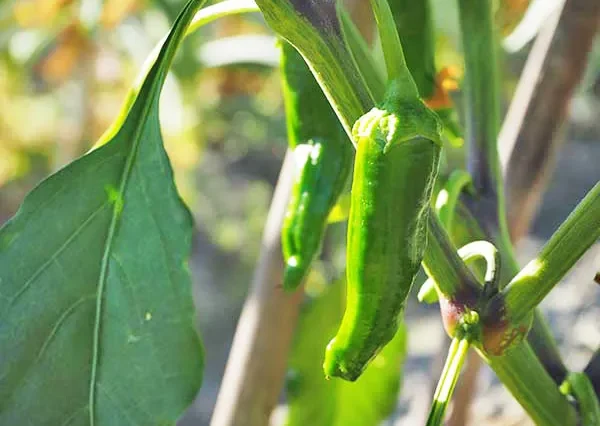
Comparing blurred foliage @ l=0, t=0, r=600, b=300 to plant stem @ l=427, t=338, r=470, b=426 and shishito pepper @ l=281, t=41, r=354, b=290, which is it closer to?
shishito pepper @ l=281, t=41, r=354, b=290

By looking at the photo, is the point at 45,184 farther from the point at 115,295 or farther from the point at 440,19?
the point at 440,19

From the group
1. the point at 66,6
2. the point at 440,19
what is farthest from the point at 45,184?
the point at 66,6

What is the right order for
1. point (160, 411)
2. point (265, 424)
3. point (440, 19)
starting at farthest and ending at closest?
point (440, 19)
point (265, 424)
point (160, 411)

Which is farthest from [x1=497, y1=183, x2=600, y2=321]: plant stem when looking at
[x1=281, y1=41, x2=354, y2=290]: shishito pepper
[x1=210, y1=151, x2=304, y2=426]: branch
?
[x1=210, y1=151, x2=304, y2=426]: branch

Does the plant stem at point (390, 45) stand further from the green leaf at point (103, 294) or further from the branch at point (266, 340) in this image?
the branch at point (266, 340)

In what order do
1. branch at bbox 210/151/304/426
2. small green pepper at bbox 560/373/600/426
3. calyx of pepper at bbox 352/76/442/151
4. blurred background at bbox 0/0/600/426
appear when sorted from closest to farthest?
calyx of pepper at bbox 352/76/442/151
small green pepper at bbox 560/373/600/426
branch at bbox 210/151/304/426
blurred background at bbox 0/0/600/426

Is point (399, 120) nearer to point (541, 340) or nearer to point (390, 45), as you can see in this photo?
point (390, 45)
